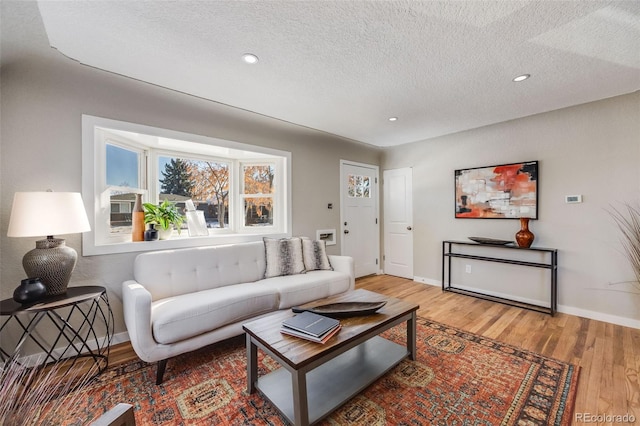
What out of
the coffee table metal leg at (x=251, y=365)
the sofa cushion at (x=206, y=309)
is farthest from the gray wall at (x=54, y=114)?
the coffee table metal leg at (x=251, y=365)

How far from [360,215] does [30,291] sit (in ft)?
12.7

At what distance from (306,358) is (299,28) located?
1936 mm

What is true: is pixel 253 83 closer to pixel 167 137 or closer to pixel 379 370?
pixel 167 137

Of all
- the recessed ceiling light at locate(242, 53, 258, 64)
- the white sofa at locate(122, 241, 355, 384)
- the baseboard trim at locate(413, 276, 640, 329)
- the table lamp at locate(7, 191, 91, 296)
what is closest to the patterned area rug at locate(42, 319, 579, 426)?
the white sofa at locate(122, 241, 355, 384)

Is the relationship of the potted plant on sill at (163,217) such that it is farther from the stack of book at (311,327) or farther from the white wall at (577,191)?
the white wall at (577,191)

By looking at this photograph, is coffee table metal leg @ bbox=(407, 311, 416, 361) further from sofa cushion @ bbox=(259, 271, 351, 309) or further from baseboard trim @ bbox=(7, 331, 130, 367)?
baseboard trim @ bbox=(7, 331, 130, 367)

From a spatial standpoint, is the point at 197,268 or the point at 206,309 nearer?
the point at 206,309

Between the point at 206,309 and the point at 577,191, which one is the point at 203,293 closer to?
the point at 206,309

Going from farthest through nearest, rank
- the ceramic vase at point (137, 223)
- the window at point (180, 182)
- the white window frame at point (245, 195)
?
1. the white window frame at point (245, 195)
2. the ceramic vase at point (137, 223)
3. the window at point (180, 182)

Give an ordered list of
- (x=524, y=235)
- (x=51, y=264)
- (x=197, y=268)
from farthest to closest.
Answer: (x=524, y=235), (x=197, y=268), (x=51, y=264)

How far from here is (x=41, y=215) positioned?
1748mm

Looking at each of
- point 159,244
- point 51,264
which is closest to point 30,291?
point 51,264

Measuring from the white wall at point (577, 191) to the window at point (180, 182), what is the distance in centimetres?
280

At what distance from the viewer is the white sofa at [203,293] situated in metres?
1.78
